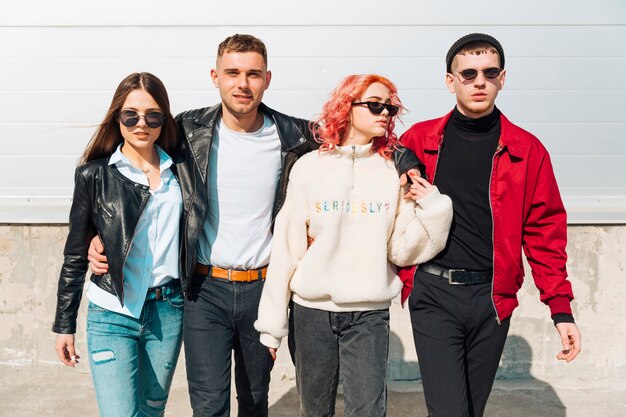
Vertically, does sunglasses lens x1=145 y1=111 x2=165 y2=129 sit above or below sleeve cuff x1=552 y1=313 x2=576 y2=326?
above

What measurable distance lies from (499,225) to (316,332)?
3.02 feet

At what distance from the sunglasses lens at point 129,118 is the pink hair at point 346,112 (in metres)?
0.81

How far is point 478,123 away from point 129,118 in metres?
1.53

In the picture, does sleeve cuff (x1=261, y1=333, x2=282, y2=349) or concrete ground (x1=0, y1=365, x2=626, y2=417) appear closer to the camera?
sleeve cuff (x1=261, y1=333, x2=282, y2=349)

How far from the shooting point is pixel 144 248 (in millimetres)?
2988

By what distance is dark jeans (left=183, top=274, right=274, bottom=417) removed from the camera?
3201 millimetres

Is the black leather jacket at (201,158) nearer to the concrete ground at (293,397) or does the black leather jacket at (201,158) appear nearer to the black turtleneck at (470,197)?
the black turtleneck at (470,197)

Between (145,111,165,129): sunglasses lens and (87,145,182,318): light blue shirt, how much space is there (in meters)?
0.19

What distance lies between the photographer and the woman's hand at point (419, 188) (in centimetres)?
292

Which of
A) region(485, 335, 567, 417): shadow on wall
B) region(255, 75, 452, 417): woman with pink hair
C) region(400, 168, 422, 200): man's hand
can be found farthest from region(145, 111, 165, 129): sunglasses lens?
region(485, 335, 567, 417): shadow on wall

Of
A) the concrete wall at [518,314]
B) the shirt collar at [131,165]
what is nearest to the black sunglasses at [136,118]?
the shirt collar at [131,165]

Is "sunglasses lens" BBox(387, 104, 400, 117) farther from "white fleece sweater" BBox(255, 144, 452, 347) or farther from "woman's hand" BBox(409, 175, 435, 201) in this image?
"woman's hand" BBox(409, 175, 435, 201)

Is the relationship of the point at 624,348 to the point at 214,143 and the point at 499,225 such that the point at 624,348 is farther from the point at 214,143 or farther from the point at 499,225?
the point at 214,143

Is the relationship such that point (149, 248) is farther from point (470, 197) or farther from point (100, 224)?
point (470, 197)
